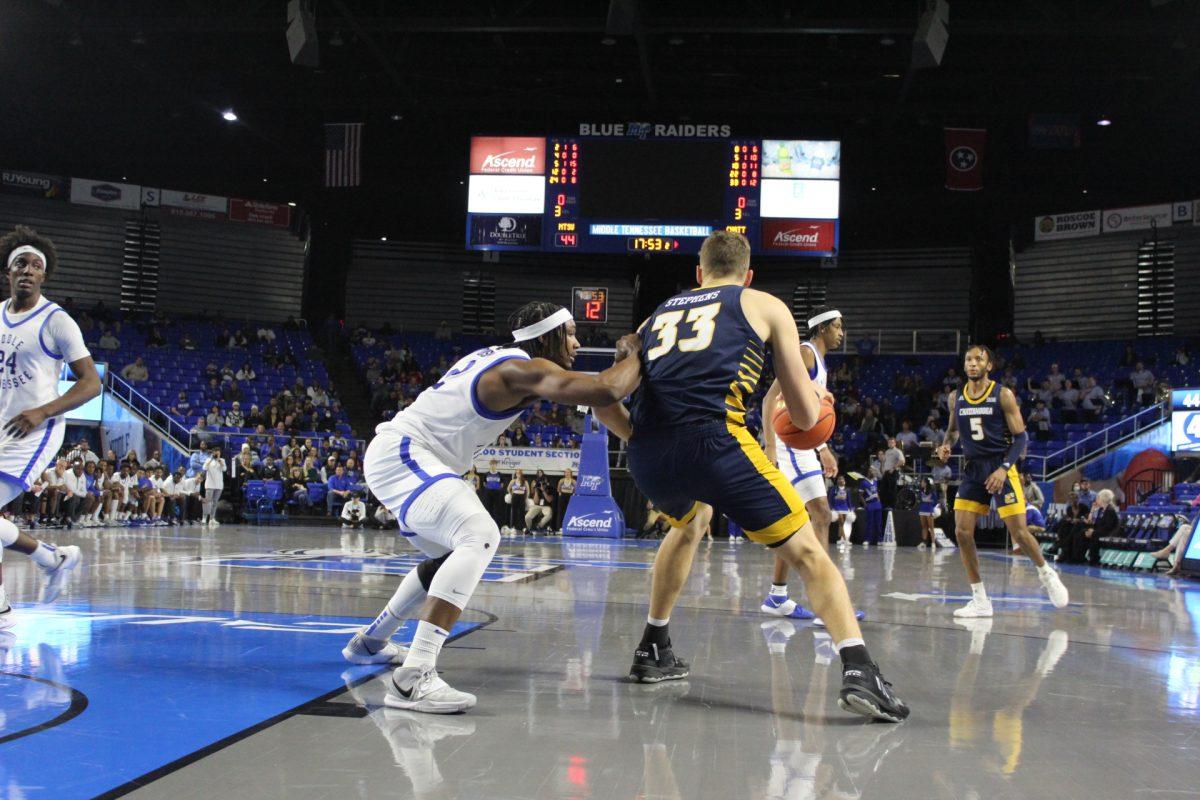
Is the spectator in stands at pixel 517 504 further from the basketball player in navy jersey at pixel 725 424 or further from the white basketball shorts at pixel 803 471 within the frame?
the basketball player in navy jersey at pixel 725 424

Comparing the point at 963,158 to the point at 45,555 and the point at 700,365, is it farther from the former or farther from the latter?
the point at 45,555

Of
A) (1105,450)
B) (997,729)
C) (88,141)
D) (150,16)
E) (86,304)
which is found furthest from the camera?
(86,304)

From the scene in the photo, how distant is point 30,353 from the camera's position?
5.23 m

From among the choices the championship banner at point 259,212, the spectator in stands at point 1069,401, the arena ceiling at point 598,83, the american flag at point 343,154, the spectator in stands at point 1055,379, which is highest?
the arena ceiling at point 598,83

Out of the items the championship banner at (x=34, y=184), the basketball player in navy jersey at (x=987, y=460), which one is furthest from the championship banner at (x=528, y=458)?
the championship banner at (x=34, y=184)

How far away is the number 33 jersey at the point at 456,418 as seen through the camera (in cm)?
397

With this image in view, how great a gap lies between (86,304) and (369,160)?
31.9ft

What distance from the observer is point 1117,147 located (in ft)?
83.8

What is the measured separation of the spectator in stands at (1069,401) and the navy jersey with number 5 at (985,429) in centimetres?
1734

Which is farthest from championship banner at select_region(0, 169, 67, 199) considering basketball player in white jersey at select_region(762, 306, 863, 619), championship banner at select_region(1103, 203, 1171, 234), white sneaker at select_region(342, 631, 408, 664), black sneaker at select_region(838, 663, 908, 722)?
black sneaker at select_region(838, 663, 908, 722)

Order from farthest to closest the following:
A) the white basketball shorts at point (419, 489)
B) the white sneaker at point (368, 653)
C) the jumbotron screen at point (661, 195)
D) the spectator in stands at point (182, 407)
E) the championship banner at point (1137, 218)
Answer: the championship banner at point (1137, 218) → the spectator in stands at point (182, 407) → the jumbotron screen at point (661, 195) → the white sneaker at point (368, 653) → the white basketball shorts at point (419, 489)

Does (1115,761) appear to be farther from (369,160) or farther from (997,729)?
(369,160)

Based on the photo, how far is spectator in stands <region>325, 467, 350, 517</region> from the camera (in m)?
21.1

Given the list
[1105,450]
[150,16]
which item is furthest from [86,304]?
[1105,450]
